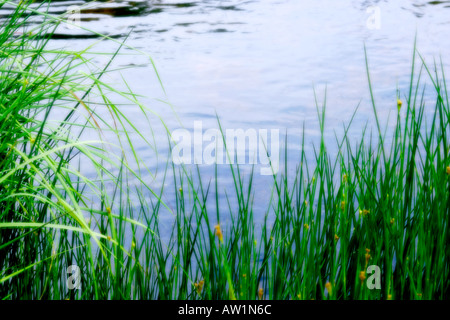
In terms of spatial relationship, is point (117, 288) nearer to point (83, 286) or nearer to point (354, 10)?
point (83, 286)

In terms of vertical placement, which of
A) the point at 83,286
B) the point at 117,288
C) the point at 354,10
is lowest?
the point at 354,10

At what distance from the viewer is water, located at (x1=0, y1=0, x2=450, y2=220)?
488 centimetres

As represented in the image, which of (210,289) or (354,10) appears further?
(354,10)

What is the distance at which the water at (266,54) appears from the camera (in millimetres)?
4875

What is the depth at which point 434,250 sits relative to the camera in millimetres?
1735

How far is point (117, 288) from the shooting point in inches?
61.2

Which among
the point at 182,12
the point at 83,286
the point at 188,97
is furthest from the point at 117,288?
the point at 182,12

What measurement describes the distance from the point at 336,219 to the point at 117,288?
666mm

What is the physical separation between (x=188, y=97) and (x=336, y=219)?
364 centimetres

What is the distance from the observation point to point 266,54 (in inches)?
256
